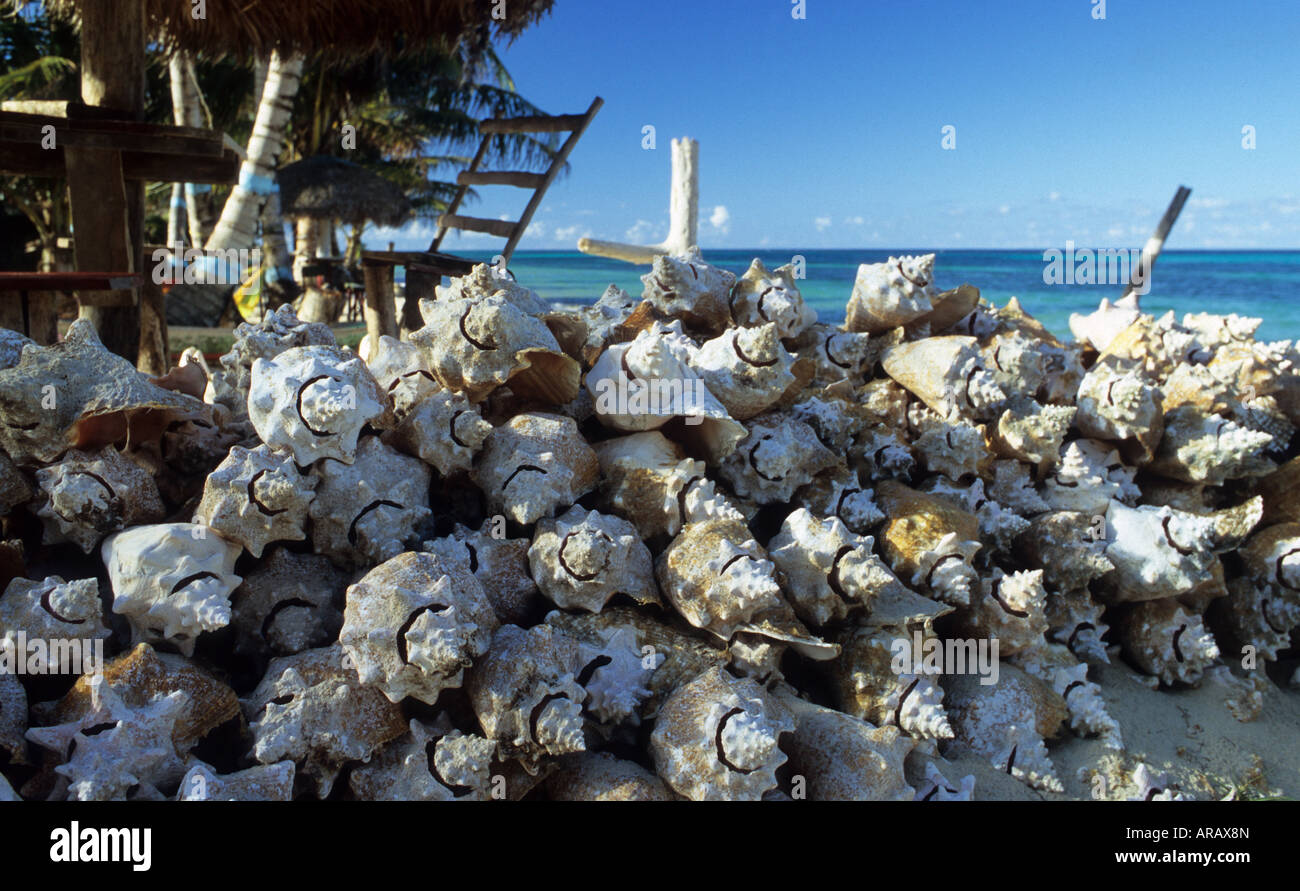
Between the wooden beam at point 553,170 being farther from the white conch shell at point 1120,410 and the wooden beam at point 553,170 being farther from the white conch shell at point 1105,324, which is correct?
the white conch shell at point 1120,410

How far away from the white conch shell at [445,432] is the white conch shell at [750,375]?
1.92 ft

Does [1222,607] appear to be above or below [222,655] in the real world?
below

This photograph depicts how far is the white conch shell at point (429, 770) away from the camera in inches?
56.8

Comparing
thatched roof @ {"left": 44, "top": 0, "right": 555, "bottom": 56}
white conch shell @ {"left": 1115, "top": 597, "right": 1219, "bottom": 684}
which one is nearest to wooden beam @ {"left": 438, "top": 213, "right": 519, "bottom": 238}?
thatched roof @ {"left": 44, "top": 0, "right": 555, "bottom": 56}

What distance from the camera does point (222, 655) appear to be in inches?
67.6

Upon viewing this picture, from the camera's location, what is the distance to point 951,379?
2.38 m

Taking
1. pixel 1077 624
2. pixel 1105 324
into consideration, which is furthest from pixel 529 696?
pixel 1105 324

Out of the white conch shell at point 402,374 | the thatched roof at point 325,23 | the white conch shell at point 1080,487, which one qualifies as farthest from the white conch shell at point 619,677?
the thatched roof at point 325,23

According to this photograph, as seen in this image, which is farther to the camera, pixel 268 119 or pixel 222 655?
pixel 268 119

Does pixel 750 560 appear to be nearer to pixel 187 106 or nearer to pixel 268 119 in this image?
pixel 268 119

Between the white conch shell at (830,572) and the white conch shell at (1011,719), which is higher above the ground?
the white conch shell at (830,572)

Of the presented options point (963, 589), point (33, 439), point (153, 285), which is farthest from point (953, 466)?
point (153, 285)
